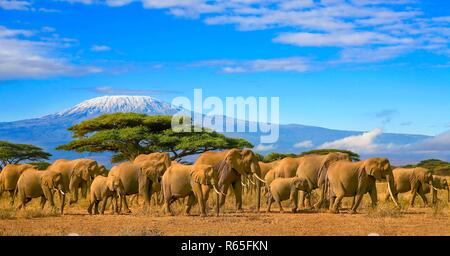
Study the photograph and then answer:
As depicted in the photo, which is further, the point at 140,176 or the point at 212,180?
the point at 140,176

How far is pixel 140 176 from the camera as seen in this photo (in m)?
22.7

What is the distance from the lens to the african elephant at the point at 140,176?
888 inches

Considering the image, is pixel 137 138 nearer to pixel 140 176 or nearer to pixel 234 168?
pixel 140 176

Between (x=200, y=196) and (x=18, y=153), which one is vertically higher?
(x=200, y=196)

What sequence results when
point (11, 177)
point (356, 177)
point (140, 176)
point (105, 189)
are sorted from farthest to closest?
1. point (11, 177)
2. point (140, 176)
3. point (105, 189)
4. point (356, 177)

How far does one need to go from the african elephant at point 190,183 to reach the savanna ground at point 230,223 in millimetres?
471

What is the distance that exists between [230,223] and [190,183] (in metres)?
2.77

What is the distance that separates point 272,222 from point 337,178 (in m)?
3.90

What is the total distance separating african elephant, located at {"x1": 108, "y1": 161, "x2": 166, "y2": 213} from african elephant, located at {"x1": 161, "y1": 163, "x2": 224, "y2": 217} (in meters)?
1.54

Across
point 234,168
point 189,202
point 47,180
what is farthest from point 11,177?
point 234,168

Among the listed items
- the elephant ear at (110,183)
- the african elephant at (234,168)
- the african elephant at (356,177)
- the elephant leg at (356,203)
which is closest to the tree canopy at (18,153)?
the elephant ear at (110,183)

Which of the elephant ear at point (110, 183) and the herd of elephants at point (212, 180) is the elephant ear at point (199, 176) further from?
the elephant ear at point (110, 183)

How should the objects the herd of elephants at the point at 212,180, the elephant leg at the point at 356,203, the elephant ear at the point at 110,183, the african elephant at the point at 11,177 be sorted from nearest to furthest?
the herd of elephants at the point at 212,180
the elephant leg at the point at 356,203
the elephant ear at the point at 110,183
the african elephant at the point at 11,177
